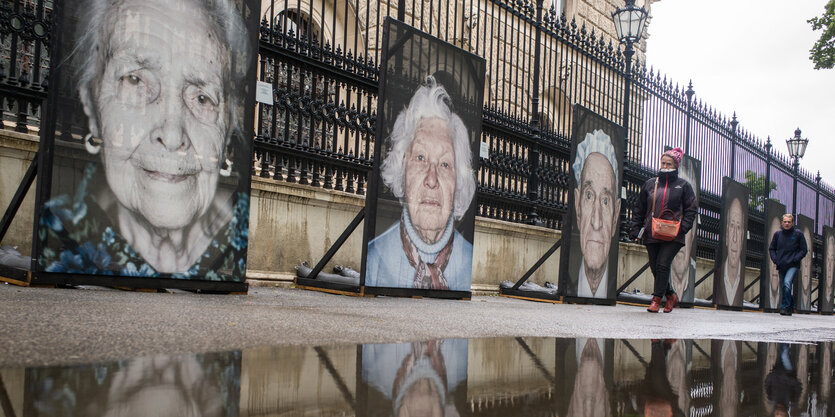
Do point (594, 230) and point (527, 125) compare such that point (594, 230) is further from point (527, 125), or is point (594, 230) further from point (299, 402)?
point (299, 402)

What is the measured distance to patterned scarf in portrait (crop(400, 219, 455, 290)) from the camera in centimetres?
737

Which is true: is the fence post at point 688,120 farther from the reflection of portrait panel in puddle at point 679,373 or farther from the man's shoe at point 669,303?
the reflection of portrait panel in puddle at point 679,373

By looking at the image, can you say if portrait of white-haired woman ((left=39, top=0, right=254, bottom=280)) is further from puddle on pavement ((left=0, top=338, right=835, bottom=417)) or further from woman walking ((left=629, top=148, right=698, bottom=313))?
woman walking ((left=629, top=148, right=698, bottom=313))

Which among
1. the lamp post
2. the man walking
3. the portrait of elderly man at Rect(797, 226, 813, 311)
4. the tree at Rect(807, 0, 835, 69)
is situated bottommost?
the portrait of elderly man at Rect(797, 226, 813, 311)

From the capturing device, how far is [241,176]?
5.84m

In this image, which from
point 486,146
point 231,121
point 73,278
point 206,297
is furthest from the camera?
point 486,146

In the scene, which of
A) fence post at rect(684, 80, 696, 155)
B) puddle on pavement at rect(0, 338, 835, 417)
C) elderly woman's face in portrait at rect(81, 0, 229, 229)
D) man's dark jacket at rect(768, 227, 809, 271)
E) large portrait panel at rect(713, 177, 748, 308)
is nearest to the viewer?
puddle on pavement at rect(0, 338, 835, 417)

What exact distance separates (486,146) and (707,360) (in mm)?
6427

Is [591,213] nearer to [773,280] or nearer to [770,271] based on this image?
[770,271]

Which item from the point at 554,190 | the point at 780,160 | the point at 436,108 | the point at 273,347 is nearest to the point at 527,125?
the point at 554,190

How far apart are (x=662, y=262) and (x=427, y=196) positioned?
335 centimetres

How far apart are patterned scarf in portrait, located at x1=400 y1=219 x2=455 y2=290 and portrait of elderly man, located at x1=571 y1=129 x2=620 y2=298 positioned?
251cm

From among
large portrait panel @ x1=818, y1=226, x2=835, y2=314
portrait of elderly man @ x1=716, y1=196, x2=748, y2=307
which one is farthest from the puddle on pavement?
large portrait panel @ x1=818, y1=226, x2=835, y2=314

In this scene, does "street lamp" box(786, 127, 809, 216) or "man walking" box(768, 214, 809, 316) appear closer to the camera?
"man walking" box(768, 214, 809, 316)
